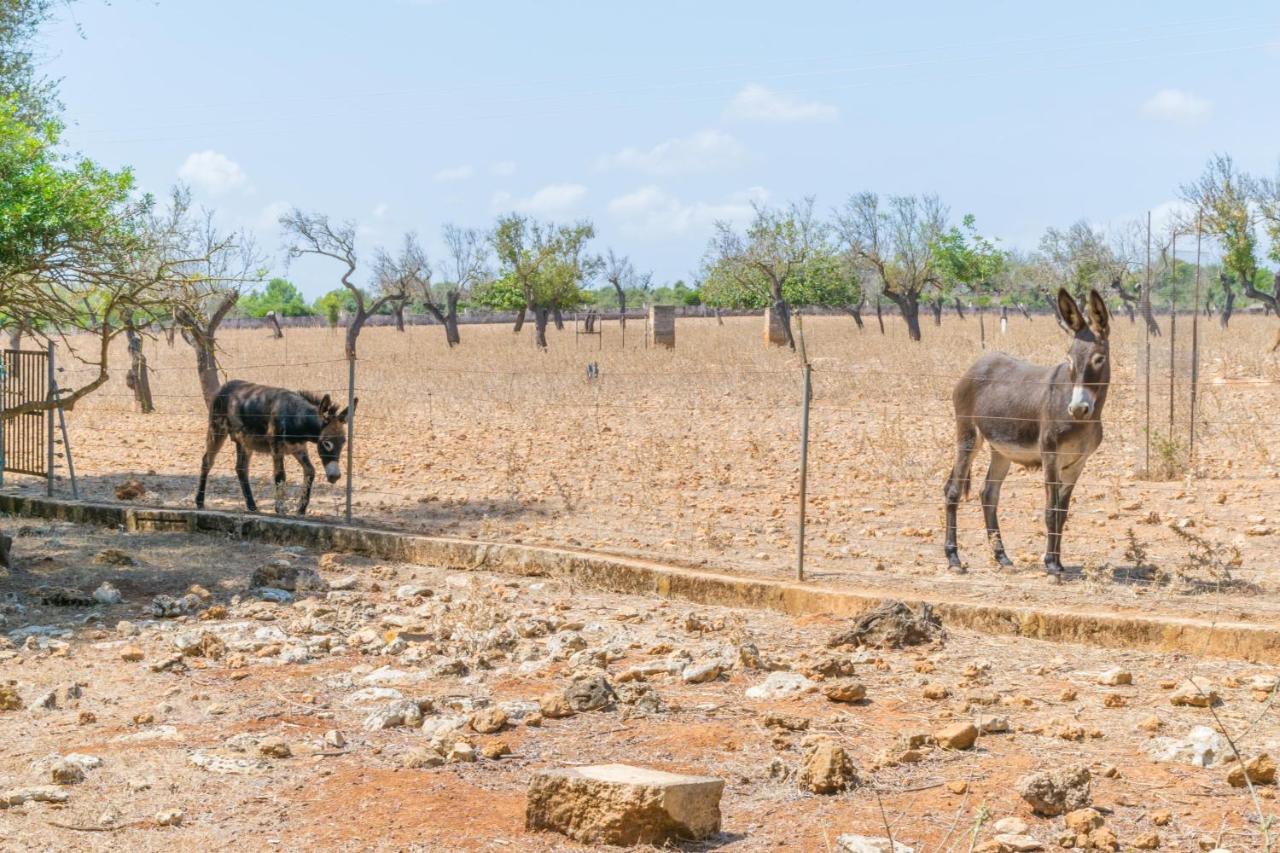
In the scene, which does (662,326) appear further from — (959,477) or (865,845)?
(865,845)

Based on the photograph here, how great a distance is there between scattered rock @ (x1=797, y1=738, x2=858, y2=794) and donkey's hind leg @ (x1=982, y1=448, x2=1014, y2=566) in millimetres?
4726

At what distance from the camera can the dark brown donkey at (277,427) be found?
43.5 feet

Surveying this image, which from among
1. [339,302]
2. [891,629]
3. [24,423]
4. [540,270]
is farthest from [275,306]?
[891,629]

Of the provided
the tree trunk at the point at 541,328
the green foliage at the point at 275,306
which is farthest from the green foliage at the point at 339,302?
the tree trunk at the point at 541,328

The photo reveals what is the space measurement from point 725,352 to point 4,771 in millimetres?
33132

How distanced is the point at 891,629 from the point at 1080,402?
7.57 ft

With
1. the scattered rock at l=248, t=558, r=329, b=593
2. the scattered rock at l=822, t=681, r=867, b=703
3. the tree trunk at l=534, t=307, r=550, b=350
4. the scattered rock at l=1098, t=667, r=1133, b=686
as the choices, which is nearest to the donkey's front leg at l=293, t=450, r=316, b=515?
the scattered rock at l=248, t=558, r=329, b=593

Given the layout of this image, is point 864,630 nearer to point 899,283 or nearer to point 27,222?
point 27,222

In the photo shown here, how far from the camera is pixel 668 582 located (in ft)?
31.2

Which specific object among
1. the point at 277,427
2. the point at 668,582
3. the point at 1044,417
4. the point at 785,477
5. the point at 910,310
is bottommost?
the point at 668,582

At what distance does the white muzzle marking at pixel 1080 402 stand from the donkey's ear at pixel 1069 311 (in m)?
0.52

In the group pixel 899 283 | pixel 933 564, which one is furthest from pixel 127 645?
pixel 899 283

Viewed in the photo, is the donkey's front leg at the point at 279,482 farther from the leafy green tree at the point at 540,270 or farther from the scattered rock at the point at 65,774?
the leafy green tree at the point at 540,270

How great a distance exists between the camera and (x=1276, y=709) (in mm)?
6410
